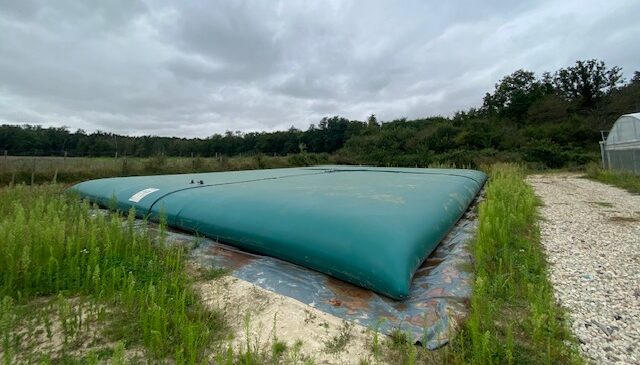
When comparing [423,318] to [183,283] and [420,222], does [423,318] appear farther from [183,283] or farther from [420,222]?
[183,283]

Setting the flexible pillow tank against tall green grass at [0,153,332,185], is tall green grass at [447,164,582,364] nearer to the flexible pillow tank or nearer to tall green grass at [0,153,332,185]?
the flexible pillow tank

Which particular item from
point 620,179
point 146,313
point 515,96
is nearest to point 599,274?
point 146,313

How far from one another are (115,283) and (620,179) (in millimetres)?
10264

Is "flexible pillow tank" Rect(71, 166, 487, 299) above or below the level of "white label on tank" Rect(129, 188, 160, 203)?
below

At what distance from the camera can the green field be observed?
1233mm

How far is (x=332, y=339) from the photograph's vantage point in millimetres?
1381

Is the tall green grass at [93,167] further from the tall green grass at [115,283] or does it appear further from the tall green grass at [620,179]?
the tall green grass at [620,179]

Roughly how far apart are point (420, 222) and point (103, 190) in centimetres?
419

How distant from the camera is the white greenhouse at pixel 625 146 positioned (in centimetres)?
855

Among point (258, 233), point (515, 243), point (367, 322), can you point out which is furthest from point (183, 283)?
point (515, 243)

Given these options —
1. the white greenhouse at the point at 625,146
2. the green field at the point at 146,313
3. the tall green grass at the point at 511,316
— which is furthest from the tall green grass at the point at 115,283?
the white greenhouse at the point at 625,146

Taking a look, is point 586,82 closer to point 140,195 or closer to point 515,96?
point 515,96

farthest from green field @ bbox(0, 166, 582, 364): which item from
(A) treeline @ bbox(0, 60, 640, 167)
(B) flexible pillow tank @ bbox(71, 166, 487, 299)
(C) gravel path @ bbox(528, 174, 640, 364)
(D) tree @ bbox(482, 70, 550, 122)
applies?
(D) tree @ bbox(482, 70, 550, 122)

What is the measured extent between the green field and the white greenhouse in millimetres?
9611
